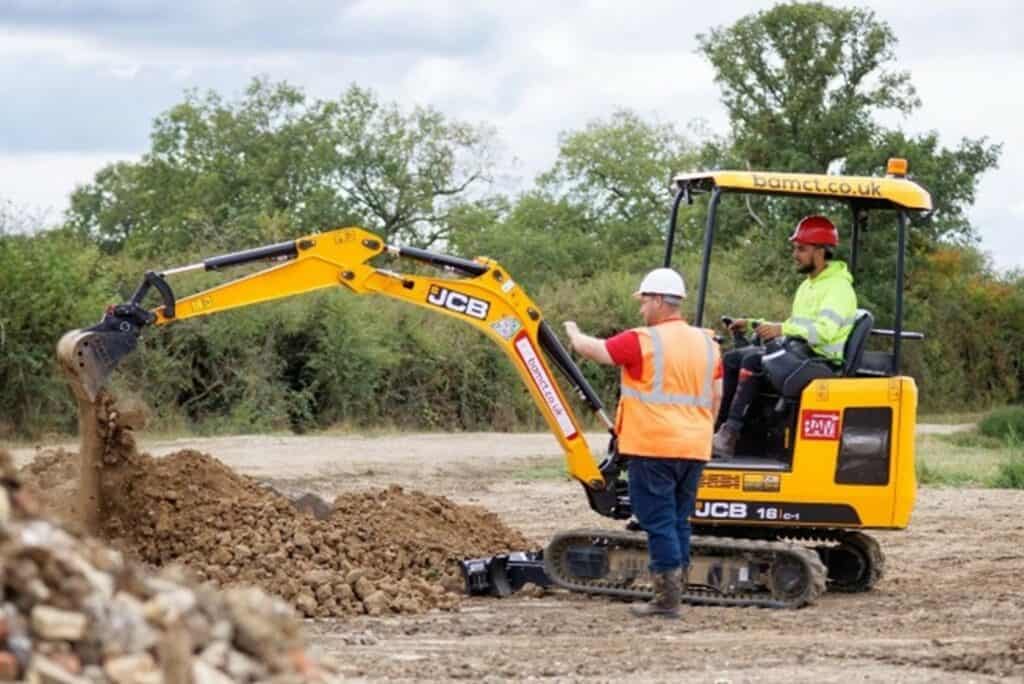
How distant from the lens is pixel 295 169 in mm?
49500

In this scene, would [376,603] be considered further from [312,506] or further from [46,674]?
[46,674]

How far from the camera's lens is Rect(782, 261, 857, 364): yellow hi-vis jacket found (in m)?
11.5

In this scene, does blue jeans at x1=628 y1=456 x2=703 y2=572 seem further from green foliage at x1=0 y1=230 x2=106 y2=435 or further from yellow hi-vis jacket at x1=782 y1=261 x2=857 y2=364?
green foliage at x1=0 y1=230 x2=106 y2=435

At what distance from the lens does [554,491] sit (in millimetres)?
20438

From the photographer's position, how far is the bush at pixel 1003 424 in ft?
102

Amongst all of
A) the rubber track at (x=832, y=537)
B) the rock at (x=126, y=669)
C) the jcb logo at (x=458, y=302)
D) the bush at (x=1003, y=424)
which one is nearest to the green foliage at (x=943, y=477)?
the bush at (x=1003, y=424)

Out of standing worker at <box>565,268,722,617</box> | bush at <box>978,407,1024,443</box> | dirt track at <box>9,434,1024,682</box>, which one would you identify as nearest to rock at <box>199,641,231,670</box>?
dirt track at <box>9,434,1024,682</box>

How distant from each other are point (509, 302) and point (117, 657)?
7.09m

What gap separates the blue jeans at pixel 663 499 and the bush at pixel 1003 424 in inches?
821

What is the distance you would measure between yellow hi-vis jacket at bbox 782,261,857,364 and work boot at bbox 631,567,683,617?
1.71 m

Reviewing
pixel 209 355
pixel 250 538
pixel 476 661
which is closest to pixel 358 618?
pixel 250 538

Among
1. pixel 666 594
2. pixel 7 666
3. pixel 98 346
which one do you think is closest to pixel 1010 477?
pixel 666 594

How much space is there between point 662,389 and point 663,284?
0.59m

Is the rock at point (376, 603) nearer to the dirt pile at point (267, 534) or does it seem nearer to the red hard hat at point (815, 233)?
the dirt pile at point (267, 534)
